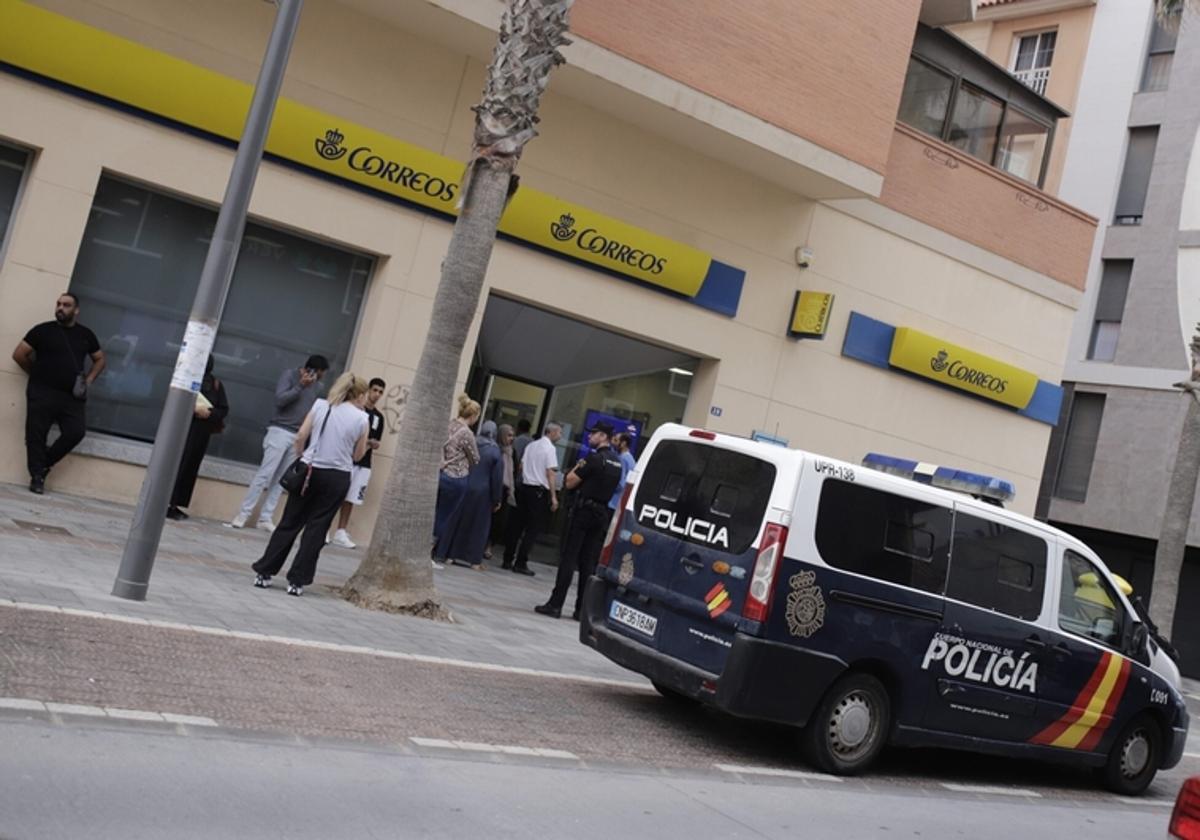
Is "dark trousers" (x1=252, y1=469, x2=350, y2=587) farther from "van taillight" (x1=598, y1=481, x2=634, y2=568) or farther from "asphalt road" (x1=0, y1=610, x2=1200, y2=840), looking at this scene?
"van taillight" (x1=598, y1=481, x2=634, y2=568)

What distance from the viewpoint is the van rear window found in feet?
27.1

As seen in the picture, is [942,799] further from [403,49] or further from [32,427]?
[403,49]

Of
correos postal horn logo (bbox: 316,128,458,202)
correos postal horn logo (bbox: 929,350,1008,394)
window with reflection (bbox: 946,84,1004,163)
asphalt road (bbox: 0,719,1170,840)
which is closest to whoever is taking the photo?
asphalt road (bbox: 0,719,1170,840)

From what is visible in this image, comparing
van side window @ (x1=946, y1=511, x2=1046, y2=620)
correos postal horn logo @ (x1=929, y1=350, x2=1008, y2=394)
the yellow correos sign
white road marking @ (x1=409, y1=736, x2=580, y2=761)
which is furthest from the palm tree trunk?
white road marking @ (x1=409, y1=736, x2=580, y2=761)

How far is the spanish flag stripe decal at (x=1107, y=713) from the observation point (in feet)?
32.0

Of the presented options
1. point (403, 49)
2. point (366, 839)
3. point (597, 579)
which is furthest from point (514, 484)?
point (366, 839)

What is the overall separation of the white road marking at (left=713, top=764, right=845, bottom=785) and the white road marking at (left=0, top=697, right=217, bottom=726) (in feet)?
10.8

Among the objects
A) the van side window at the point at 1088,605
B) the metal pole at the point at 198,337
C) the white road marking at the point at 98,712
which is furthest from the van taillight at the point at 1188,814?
the metal pole at the point at 198,337

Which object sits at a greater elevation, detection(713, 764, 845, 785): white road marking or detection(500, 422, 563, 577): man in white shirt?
detection(500, 422, 563, 577): man in white shirt

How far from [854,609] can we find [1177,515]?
54.1 feet

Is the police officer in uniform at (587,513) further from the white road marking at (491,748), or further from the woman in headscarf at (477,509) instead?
the white road marking at (491,748)

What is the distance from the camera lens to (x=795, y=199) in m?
18.4

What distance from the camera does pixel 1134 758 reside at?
10.2m

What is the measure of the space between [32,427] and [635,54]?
768cm
